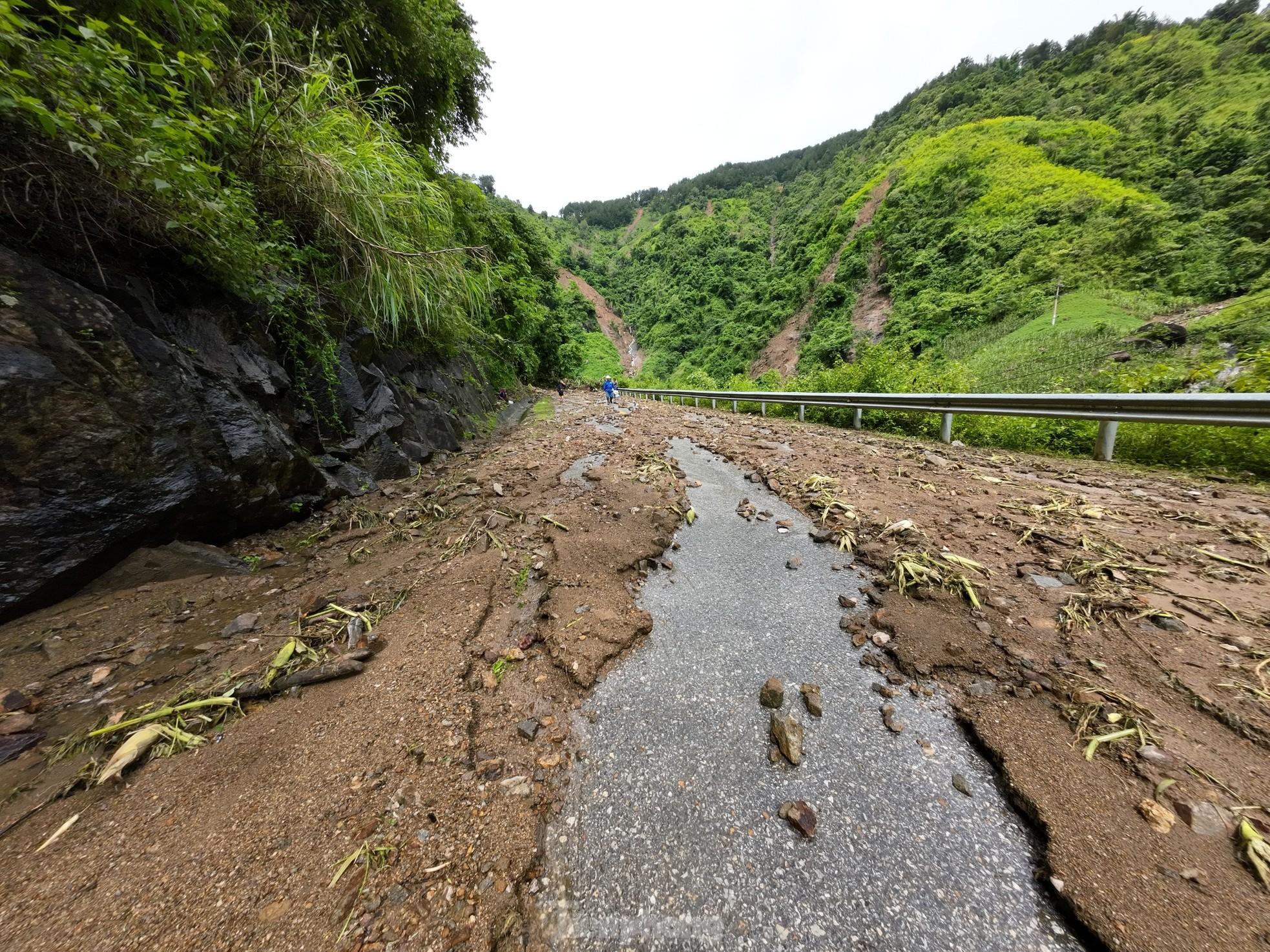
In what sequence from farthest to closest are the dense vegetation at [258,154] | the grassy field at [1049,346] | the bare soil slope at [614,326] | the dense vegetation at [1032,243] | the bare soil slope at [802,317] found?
the bare soil slope at [614,326] → the bare soil slope at [802,317] → the grassy field at [1049,346] → the dense vegetation at [1032,243] → the dense vegetation at [258,154]

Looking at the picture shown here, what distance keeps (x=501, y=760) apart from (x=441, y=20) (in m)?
7.37

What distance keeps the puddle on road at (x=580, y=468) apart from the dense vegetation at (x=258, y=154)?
6.51 feet

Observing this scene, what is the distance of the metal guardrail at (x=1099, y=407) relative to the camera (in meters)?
2.95

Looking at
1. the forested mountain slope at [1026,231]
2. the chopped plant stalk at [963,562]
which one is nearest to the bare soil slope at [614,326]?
the forested mountain slope at [1026,231]

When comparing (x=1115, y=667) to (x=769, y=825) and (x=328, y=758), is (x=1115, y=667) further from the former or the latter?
(x=328, y=758)

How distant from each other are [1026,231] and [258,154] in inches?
1353

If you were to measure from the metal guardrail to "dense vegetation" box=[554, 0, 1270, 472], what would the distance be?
1.67ft

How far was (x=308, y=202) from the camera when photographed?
305 cm

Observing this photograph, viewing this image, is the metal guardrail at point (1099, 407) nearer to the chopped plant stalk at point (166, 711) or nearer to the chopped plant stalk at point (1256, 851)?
the chopped plant stalk at point (1256, 851)

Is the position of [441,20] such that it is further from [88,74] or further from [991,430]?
[991,430]

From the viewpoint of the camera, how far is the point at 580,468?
3.98 meters

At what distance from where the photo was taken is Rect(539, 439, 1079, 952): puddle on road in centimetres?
92

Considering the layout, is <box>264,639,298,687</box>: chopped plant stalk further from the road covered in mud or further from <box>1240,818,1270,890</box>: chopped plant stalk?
<box>1240,818,1270,890</box>: chopped plant stalk

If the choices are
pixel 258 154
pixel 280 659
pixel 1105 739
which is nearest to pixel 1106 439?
pixel 1105 739
